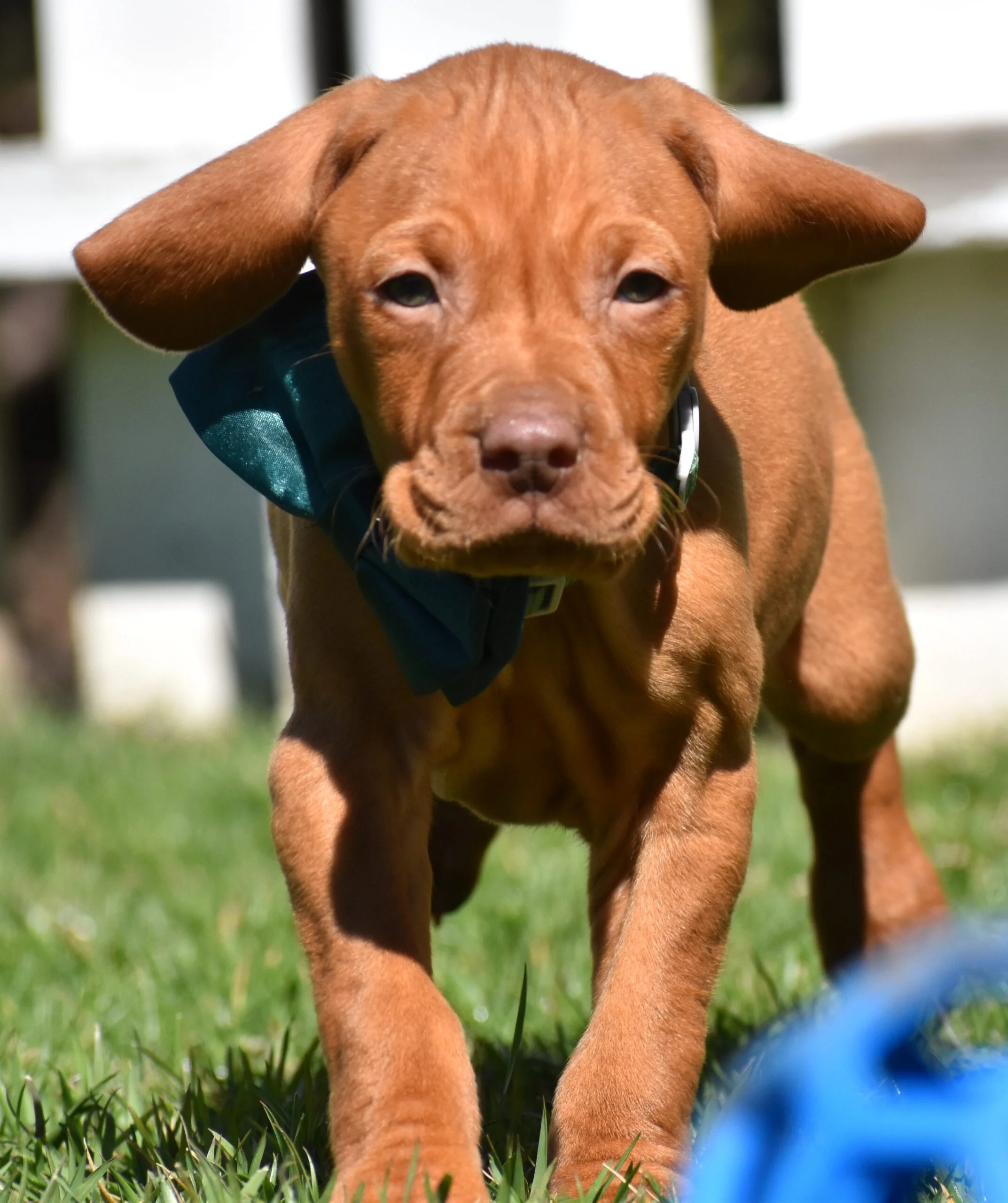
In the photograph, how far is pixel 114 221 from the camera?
9.46 ft

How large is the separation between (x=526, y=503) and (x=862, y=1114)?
3.06 feet

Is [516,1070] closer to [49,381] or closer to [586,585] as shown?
[586,585]

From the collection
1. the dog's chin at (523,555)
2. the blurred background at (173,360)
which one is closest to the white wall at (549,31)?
the blurred background at (173,360)

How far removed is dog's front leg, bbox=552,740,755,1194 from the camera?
8.77ft

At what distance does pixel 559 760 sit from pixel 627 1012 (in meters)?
0.43

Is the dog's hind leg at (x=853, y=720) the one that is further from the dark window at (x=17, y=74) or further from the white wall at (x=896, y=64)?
the dark window at (x=17, y=74)

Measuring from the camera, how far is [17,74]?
1084 cm

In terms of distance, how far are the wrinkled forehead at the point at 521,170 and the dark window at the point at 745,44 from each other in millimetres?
6850

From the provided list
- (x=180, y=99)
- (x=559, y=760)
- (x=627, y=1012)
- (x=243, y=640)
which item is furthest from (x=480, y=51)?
(x=243, y=640)

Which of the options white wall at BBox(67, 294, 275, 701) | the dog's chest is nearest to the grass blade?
the dog's chest

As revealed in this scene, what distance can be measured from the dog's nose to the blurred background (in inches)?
208

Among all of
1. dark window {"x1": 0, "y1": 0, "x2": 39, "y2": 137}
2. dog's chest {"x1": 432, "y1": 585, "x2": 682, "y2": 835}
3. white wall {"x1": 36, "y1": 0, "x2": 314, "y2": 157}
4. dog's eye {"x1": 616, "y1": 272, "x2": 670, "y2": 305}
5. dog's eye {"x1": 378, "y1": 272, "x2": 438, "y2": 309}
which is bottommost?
dark window {"x1": 0, "y1": 0, "x2": 39, "y2": 137}

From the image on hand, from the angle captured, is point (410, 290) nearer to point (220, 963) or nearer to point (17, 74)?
point (220, 963)

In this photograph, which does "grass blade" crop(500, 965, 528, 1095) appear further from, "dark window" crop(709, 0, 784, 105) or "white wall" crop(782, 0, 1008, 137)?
"dark window" crop(709, 0, 784, 105)
